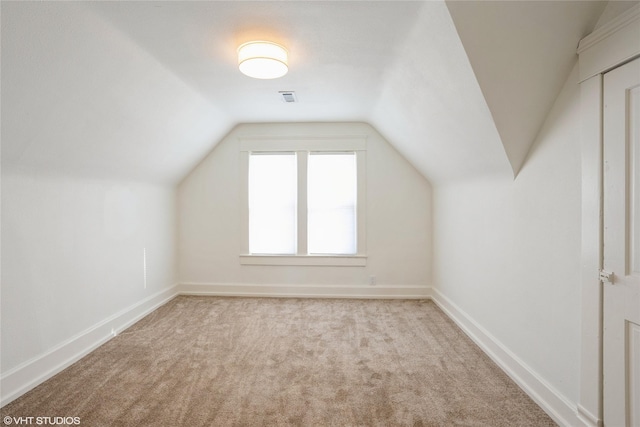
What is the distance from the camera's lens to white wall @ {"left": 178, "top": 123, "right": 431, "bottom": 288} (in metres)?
4.64

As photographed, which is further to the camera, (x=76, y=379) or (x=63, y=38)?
(x=76, y=379)

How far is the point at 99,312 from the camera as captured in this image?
318 cm

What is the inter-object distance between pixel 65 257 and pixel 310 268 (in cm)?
289

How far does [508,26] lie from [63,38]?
2.62 metres

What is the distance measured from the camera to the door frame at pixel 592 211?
1.70 meters

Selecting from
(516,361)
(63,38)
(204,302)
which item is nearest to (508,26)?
(516,361)

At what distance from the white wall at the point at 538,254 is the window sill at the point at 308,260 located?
1.70 metres

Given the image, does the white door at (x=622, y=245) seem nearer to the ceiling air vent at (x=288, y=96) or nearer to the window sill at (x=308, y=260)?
the ceiling air vent at (x=288, y=96)

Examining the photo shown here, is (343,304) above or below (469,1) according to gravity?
below

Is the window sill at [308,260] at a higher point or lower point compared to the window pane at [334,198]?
lower

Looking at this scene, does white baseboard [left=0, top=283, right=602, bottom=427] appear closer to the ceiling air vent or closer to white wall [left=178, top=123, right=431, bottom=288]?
white wall [left=178, top=123, right=431, bottom=288]

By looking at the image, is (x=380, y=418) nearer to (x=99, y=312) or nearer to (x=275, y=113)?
(x=99, y=312)

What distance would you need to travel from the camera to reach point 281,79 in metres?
3.15

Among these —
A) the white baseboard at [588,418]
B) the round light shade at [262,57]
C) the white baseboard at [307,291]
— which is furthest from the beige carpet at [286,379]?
the round light shade at [262,57]
